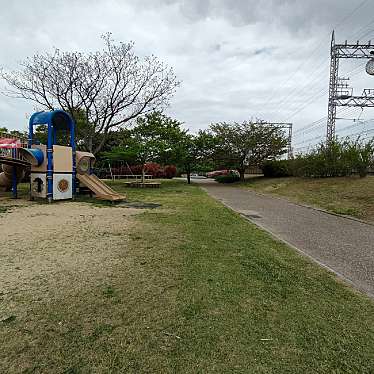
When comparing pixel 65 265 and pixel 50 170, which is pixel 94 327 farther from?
pixel 50 170

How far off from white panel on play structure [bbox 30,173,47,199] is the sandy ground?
138 inches

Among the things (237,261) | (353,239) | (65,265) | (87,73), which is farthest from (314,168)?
(65,265)

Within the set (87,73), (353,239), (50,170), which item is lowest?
(353,239)

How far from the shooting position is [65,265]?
3.77 metres

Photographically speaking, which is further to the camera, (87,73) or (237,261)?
(87,73)

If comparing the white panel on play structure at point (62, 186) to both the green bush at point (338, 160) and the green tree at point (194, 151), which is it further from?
the green bush at point (338, 160)

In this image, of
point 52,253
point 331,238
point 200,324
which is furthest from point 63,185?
point 200,324

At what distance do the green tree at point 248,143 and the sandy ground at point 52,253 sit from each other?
18375 mm

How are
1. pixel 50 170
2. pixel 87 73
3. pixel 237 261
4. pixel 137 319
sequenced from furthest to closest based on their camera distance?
pixel 87 73 < pixel 50 170 < pixel 237 261 < pixel 137 319

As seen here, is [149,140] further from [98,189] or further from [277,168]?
[277,168]

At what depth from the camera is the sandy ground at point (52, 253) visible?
298cm

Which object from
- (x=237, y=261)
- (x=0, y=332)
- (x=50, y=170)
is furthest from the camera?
(x=50, y=170)

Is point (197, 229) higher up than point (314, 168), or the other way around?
point (314, 168)

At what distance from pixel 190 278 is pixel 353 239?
4.04m
